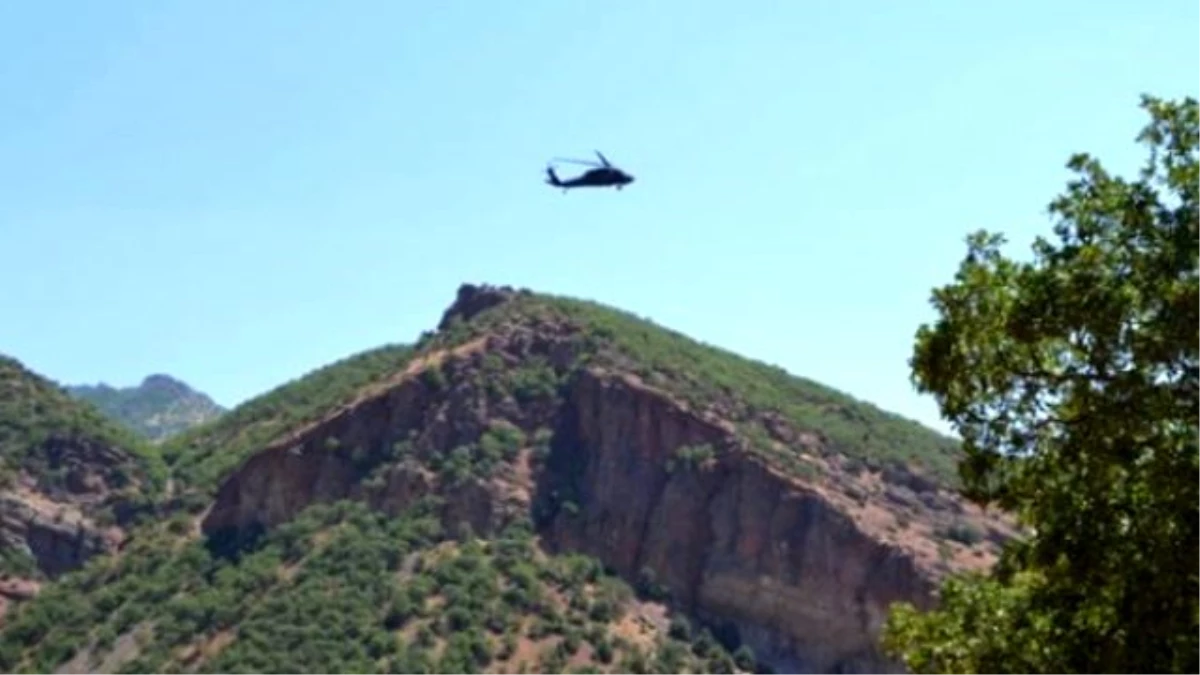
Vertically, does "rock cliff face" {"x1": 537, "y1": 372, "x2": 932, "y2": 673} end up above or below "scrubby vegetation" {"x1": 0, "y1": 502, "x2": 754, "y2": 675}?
above

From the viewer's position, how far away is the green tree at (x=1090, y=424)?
1788 cm

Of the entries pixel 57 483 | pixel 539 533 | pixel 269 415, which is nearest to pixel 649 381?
pixel 539 533

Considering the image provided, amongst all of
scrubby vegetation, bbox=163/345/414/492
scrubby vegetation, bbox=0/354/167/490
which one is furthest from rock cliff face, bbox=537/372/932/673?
scrubby vegetation, bbox=0/354/167/490

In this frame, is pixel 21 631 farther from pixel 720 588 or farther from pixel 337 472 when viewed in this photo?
pixel 720 588

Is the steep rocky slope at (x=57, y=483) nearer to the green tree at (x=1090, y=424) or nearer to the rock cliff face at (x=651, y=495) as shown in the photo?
the rock cliff face at (x=651, y=495)

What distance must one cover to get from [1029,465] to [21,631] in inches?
3887

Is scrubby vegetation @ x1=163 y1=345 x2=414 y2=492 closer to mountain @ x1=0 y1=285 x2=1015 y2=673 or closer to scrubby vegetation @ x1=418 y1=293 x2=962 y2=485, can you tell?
mountain @ x1=0 y1=285 x2=1015 y2=673

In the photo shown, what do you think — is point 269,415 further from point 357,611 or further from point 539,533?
point 357,611

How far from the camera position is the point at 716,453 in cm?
11031

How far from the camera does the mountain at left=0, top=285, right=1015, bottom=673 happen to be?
9850cm

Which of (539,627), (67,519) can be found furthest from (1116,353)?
(67,519)

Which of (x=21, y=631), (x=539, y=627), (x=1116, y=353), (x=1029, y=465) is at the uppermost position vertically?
(x=1116, y=353)

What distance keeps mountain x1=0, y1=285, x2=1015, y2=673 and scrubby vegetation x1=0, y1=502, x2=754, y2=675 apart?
0.60 feet

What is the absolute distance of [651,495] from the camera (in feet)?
362
